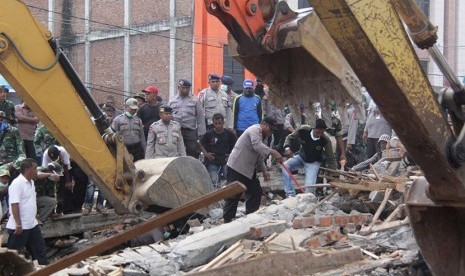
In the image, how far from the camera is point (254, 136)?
32.7ft

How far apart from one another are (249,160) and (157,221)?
19.4 ft

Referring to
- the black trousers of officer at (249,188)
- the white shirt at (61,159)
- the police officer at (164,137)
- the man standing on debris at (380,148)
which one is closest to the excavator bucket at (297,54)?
the black trousers of officer at (249,188)

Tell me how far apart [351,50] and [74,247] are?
7.48 meters

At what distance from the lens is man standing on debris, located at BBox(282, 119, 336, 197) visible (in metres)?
11.4

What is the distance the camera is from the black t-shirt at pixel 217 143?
11.6 meters

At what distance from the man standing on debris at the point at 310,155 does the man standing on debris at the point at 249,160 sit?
1.16 m

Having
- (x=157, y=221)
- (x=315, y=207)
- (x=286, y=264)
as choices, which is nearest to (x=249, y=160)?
(x=315, y=207)

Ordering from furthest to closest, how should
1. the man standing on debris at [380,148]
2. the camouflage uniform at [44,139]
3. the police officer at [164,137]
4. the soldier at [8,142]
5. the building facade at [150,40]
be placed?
the building facade at [150,40] < the man standing on debris at [380,148] < the camouflage uniform at [44,139] < the police officer at [164,137] < the soldier at [8,142]

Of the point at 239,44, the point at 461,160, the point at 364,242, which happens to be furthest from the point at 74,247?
the point at 461,160

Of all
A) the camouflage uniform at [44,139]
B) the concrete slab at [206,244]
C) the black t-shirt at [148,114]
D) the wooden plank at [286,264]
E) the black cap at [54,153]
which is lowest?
the concrete slab at [206,244]

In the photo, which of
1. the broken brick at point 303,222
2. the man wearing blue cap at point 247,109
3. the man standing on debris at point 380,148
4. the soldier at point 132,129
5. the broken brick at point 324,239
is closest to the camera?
the broken brick at point 324,239

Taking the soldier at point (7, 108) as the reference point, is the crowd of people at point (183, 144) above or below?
below

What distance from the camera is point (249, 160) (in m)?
10.1

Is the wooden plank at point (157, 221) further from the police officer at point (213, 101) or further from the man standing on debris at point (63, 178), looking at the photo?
the police officer at point (213, 101)
